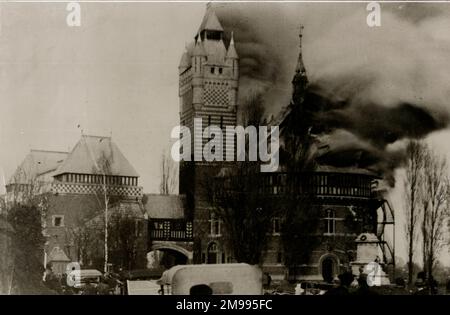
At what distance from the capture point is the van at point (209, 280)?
34.6 feet

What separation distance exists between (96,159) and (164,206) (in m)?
1.34

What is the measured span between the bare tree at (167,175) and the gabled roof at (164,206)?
0.12 metres

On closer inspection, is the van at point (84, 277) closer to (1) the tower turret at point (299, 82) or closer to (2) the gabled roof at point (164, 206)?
(2) the gabled roof at point (164, 206)

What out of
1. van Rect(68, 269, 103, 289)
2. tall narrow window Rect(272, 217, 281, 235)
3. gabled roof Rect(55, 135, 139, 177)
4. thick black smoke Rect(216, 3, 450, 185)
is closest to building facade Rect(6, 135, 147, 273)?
gabled roof Rect(55, 135, 139, 177)

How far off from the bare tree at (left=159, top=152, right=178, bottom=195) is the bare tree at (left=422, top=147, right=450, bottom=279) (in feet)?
13.5

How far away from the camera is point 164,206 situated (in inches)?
480

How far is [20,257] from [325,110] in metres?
5.39

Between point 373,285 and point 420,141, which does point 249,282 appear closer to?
point 373,285

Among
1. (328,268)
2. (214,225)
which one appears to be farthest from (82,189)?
(328,268)

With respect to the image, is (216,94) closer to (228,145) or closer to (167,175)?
(228,145)

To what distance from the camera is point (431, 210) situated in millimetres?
12430

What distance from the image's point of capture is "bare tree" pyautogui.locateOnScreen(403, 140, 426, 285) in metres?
12.4

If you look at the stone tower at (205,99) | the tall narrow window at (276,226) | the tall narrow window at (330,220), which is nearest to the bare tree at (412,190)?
the tall narrow window at (330,220)

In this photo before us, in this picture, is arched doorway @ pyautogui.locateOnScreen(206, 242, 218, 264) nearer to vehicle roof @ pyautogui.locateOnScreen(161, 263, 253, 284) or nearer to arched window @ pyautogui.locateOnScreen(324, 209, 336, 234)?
vehicle roof @ pyautogui.locateOnScreen(161, 263, 253, 284)
